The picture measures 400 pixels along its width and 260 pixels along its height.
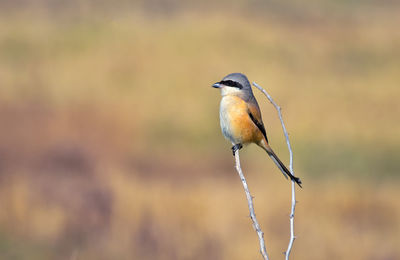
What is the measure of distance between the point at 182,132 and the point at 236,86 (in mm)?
8505

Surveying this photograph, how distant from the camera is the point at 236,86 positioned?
4.64 metres

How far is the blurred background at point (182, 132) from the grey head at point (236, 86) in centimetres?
184

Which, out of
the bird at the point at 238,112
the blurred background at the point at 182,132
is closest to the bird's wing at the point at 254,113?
the bird at the point at 238,112

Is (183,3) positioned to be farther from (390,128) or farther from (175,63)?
(390,128)

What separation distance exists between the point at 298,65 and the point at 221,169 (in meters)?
5.26

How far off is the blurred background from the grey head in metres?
1.84

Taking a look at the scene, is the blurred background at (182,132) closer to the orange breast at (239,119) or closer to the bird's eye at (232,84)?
the orange breast at (239,119)

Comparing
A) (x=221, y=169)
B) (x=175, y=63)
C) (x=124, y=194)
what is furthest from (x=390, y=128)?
(x=124, y=194)

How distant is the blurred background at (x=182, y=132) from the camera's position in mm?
8383

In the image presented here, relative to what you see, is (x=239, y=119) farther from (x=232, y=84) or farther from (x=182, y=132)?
(x=182, y=132)

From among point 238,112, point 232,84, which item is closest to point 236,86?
point 232,84

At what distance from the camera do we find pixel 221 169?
1180 cm

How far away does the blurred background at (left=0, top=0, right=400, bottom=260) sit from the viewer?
838 centimetres

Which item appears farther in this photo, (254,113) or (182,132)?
(182,132)
